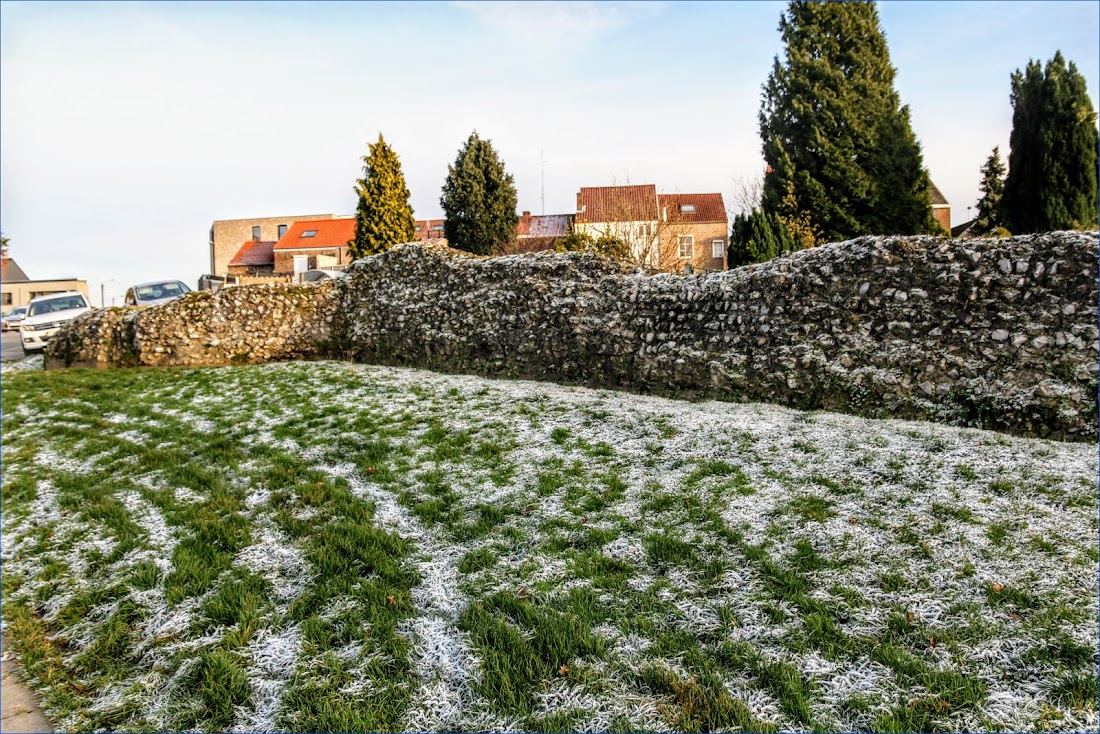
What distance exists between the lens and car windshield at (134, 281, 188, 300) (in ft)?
66.3

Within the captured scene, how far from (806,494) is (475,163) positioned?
80.7 feet

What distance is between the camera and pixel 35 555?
4.69 meters

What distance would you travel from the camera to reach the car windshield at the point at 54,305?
19.1 m

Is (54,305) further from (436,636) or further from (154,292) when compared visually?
(436,636)

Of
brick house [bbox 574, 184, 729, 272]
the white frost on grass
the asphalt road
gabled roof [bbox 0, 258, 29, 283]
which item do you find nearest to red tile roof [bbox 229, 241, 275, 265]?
the asphalt road

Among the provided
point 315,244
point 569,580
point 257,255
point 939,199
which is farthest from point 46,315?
point 939,199

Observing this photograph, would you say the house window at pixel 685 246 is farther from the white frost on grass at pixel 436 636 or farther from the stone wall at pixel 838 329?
the white frost on grass at pixel 436 636

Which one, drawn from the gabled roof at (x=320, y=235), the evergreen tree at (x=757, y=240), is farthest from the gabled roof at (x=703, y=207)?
the gabled roof at (x=320, y=235)

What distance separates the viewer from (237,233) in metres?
62.0

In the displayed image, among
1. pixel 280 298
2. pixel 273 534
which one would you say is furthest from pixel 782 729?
pixel 280 298

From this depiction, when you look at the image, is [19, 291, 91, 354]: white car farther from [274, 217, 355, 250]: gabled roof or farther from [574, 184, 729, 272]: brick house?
[274, 217, 355, 250]: gabled roof

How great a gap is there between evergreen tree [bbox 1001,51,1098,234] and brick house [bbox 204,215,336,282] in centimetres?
5775

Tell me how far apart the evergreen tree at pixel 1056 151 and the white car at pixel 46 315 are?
28749 millimetres

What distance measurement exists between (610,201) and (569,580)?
33.3 meters
